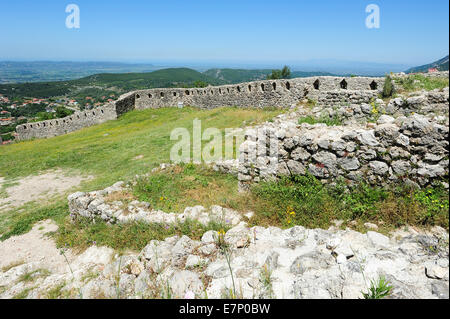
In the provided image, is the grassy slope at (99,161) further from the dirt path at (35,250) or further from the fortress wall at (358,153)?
the fortress wall at (358,153)

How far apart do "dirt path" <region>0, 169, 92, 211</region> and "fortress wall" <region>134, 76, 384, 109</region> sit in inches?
548

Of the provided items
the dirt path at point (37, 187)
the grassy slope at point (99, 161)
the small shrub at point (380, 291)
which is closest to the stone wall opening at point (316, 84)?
the grassy slope at point (99, 161)

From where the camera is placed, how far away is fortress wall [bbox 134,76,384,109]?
12.9 metres

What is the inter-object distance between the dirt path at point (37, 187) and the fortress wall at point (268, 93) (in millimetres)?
13926

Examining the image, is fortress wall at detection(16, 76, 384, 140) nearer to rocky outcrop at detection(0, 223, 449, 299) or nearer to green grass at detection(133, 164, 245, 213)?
green grass at detection(133, 164, 245, 213)

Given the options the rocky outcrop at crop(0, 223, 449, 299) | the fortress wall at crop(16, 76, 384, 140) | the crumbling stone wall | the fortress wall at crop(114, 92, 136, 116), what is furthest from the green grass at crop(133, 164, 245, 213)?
the fortress wall at crop(114, 92, 136, 116)

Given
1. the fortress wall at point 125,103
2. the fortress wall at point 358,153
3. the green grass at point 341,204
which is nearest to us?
the green grass at point 341,204

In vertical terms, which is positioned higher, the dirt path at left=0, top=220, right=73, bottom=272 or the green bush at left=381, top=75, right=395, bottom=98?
the green bush at left=381, top=75, right=395, bottom=98

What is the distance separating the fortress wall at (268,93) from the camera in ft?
42.5

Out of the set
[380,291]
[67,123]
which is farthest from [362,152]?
[67,123]

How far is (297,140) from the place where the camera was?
6672 mm
